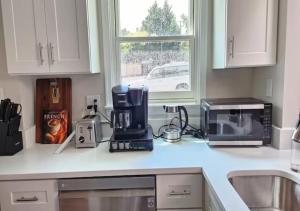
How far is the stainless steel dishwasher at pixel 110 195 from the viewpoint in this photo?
1457 millimetres

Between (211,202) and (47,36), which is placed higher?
(47,36)

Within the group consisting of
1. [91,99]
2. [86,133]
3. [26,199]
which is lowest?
[26,199]

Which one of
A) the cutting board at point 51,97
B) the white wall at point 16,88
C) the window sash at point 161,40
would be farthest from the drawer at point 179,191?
the white wall at point 16,88

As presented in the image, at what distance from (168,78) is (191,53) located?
0.27 meters

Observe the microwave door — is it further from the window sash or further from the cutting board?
the cutting board

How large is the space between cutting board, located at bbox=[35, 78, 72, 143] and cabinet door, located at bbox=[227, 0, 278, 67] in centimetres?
121

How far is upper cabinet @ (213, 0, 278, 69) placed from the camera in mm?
1663

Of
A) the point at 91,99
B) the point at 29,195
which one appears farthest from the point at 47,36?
the point at 29,195

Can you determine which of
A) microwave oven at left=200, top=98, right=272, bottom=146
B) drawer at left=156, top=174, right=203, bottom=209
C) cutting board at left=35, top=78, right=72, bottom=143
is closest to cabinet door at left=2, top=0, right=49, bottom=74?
cutting board at left=35, top=78, right=72, bottom=143

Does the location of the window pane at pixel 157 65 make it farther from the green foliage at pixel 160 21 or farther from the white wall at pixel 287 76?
the white wall at pixel 287 76

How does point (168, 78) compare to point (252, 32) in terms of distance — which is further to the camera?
point (168, 78)

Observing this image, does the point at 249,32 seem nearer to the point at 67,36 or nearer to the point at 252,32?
the point at 252,32

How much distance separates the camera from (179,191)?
1490 millimetres

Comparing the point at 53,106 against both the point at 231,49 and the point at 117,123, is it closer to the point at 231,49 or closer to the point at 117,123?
the point at 117,123
